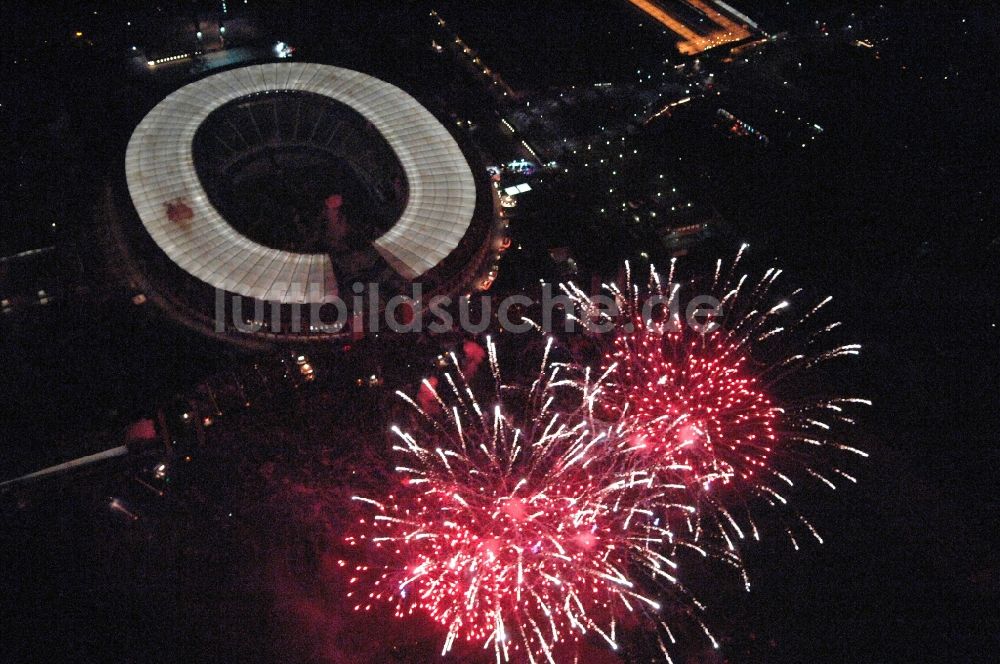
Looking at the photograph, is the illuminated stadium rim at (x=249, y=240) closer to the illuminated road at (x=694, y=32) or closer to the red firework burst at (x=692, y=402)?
the red firework burst at (x=692, y=402)

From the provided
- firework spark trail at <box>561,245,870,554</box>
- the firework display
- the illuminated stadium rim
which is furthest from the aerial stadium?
firework spark trail at <box>561,245,870,554</box>

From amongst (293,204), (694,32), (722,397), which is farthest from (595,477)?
(694,32)

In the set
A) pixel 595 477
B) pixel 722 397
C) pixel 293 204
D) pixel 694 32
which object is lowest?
pixel 595 477

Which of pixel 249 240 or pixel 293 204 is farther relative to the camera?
pixel 293 204

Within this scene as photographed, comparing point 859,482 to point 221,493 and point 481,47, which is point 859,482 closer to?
point 221,493

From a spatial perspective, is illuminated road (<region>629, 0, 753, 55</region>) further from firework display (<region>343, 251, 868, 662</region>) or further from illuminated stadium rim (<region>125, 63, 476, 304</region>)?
firework display (<region>343, 251, 868, 662</region>)

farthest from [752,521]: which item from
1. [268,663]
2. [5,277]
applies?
[5,277]

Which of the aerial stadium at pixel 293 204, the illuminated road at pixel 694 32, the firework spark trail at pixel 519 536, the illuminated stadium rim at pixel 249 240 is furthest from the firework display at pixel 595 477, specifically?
the illuminated road at pixel 694 32

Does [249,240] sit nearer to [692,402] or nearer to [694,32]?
[692,402]
